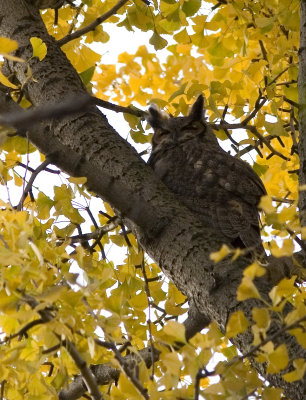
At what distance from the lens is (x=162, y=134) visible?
394cm

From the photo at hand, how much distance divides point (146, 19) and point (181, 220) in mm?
1326

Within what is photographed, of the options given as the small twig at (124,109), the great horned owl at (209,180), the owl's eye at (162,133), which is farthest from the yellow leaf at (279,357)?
the owl's eye at (162,133)

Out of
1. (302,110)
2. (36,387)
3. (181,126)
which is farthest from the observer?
(181,126)

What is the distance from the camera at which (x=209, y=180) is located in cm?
316

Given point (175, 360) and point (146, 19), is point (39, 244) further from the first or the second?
point (146, 19)

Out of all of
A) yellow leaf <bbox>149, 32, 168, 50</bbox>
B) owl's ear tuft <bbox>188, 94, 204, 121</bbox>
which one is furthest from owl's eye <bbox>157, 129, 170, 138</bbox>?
yellow leaf <bbox>149, 32, 168, 50</bbox>

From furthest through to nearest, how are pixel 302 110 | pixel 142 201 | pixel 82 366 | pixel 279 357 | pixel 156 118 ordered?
pixel 156 118
pixel 302 110
pixel 142 201
pixel 82 366
pixel 279 357

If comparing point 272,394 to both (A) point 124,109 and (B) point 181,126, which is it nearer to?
(A) point 124,109

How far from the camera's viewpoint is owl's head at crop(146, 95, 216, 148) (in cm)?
386

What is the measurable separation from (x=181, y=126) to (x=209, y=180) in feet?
2.73

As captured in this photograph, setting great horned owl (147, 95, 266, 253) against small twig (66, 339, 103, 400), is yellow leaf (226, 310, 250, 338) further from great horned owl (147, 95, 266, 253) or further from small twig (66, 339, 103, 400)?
great horned owl (147, 95, 266, 253)

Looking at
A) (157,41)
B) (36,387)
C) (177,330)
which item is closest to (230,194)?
(157,41)

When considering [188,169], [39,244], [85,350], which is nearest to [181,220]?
[39,244]

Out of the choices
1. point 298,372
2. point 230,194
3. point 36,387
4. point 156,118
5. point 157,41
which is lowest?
point 298,372
